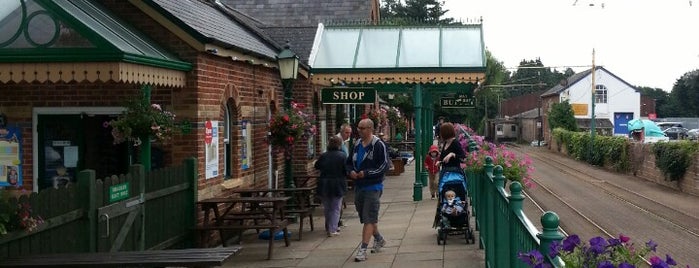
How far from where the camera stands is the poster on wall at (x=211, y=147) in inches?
400

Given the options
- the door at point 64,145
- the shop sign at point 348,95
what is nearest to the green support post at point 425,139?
the shop sign at point 348,95

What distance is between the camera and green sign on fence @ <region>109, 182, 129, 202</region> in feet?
24.0

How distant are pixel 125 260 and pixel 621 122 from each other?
71318 millimetres

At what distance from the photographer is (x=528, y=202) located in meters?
22.0

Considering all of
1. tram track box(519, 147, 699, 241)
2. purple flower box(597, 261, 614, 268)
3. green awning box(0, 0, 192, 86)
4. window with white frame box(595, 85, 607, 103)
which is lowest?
tram track box(519, 147, 699, 241)

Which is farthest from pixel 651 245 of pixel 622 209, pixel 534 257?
pixel 622 209

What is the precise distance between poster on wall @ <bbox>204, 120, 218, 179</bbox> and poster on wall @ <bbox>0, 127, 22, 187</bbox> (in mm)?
2330

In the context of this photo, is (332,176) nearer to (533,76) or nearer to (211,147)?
(211,147)

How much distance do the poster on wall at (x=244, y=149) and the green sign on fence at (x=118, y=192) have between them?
171 inches

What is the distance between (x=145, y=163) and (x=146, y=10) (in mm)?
2124

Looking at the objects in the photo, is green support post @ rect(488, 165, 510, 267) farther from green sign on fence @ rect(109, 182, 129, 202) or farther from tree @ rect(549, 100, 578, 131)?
tree @ rect(549, 100, 578, 131)

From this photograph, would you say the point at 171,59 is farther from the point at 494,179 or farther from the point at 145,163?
the point at 494,179

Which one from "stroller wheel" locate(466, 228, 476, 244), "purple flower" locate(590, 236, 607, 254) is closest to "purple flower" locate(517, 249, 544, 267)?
"purple flower" locate(590, 236, 607, 254)

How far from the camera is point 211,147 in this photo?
34.2 ft
